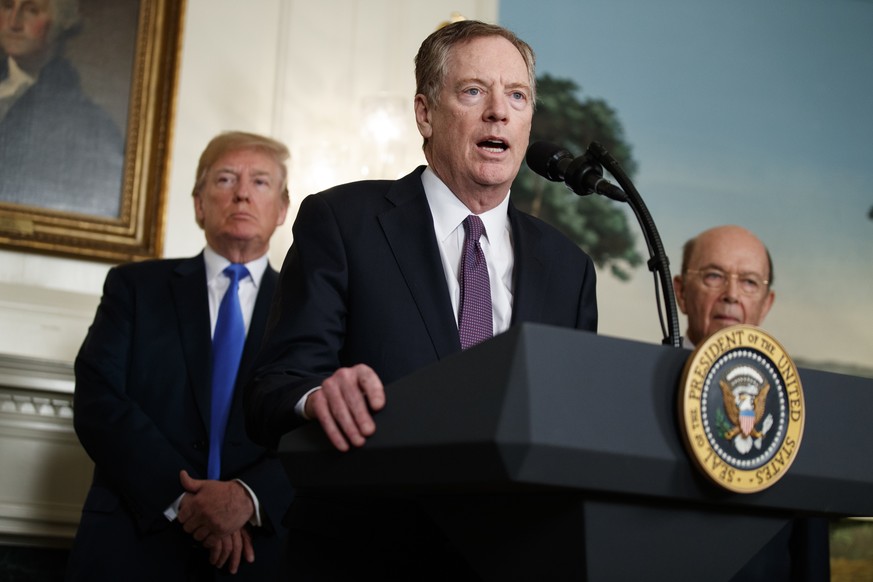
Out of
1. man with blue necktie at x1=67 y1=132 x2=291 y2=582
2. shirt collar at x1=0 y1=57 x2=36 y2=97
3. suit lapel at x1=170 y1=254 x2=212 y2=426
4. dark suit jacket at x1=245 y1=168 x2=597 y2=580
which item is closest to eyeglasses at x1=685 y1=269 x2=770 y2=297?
man with blue necktie at x1=67 y1=132 x2=291 y2=582

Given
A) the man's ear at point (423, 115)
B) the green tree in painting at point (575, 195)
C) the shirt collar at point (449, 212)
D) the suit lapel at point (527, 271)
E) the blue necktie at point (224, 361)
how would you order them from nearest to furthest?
1. the suit lapel at point (527, 271)
2. the shirt collar at point (449, 212)
3. the man's ear at point (423, 115)
4. the blue necktie at point (224, 361)
5. the green tree in painting at point (575, 195)

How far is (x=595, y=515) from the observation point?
4.21 ft

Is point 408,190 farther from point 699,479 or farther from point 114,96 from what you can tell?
point 114,96

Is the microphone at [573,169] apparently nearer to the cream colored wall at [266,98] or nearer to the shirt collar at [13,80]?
the cream colored wall at [266,98]

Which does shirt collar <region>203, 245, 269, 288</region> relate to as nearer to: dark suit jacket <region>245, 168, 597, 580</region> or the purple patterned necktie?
dark suit jacket <region>245, 168, 597, 580</region>

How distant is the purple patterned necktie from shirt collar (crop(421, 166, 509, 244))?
0.12ft

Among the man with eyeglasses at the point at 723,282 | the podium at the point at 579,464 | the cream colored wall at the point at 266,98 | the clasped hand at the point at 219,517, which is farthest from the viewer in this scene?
the cream colored wall at the point at 266,98

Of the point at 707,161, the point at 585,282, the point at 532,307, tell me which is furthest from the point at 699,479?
the point at 707,161

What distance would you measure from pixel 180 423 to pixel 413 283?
1639mm

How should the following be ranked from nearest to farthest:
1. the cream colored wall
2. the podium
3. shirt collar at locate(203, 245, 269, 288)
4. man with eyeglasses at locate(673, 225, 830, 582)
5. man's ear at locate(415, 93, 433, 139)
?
the podium → man's ear at locate(415, 93, 433, 139) → shirt collar at locate(203, 245, 269, 288) → man with eyeglasses at locate(673, 225, 830, 582) → the cream colored wall

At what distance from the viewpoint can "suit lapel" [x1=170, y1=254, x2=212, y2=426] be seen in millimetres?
3320

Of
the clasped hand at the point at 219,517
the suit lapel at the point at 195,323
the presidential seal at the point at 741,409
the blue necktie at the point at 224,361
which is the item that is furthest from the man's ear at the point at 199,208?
the presidential seal at the point at 741,409

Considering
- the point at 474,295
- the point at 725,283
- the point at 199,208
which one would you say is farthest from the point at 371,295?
the point at 725,283

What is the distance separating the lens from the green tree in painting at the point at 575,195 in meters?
5.54
